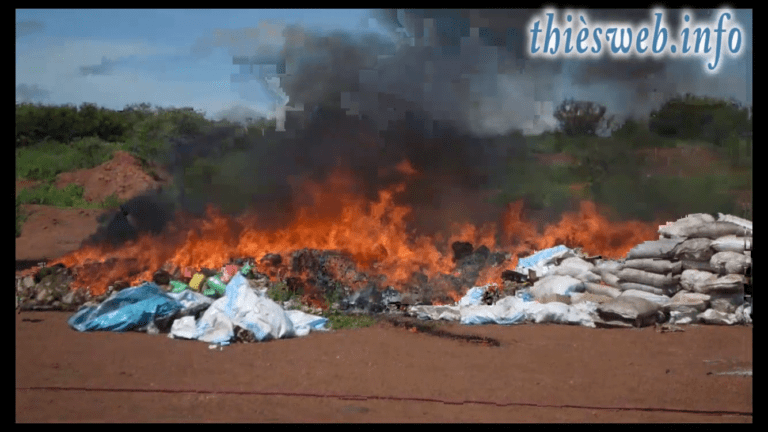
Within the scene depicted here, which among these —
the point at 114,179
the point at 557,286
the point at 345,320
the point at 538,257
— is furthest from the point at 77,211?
the point at 557,286

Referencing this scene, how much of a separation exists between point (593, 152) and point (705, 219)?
7548 millimetres

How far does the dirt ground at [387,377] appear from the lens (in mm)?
5215

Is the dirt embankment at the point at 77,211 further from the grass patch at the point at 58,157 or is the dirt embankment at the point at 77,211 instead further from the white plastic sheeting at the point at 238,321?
the white plastic sheeting at the point at 238,321

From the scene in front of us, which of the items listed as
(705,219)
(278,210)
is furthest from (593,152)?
(278,210)

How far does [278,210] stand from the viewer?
11.4 m

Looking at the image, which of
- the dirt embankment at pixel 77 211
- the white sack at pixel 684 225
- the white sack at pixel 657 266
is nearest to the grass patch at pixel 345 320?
the white sack at pixel 657 266

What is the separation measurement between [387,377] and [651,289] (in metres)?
4.38

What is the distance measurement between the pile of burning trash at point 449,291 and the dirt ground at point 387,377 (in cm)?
35

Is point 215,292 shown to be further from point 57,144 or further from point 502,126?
point 57,144

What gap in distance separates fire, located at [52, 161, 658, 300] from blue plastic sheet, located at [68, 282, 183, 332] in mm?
1395

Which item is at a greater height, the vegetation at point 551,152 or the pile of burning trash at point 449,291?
the vegetation at point 551,152

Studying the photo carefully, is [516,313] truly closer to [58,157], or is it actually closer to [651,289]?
[651,289]

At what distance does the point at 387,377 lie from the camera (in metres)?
6.08

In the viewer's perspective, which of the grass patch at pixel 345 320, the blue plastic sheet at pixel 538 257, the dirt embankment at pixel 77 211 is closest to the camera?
the grass patch at pixel 345 320
